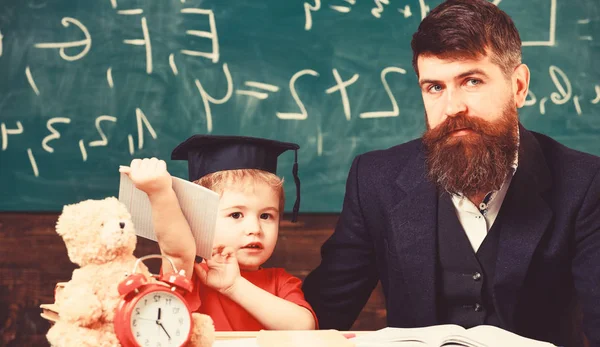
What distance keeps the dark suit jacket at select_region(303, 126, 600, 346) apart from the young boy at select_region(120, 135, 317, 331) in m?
0.24

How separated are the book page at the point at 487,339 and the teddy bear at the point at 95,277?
1.38 feet

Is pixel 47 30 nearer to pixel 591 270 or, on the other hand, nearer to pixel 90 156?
pixel 90 156

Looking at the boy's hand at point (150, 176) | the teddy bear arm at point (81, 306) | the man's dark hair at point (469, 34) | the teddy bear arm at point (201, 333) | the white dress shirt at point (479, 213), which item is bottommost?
the white dress shirt at point (479, 213)

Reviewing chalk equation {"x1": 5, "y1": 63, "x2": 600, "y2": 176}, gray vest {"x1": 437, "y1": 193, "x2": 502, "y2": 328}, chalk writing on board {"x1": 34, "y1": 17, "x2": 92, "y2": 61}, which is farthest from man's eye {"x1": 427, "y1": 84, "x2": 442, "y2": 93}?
chalk writing on board {"x1": 34, "y1": 17, "x2": 92, "y2": 61}

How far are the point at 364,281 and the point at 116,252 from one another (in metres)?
→ 0.93

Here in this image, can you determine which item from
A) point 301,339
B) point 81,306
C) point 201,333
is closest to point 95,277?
point 81,306

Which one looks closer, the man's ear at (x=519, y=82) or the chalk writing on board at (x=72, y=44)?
the man's ear at (x=519, y=82)

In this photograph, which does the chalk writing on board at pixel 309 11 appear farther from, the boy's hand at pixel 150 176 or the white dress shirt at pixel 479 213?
the boy's hand at pixel 150 176

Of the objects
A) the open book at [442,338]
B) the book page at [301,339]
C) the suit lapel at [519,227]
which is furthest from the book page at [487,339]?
the suit lapel at [519,227]

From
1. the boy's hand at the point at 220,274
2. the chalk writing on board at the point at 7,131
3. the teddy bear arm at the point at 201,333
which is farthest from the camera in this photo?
the chalk writing on board at the point at 7,131

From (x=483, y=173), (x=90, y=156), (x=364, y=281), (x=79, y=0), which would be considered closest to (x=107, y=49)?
(x=79, y=0)

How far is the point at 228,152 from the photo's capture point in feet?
5.29

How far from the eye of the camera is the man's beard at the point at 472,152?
5.36 ft

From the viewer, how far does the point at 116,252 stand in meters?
1.07
